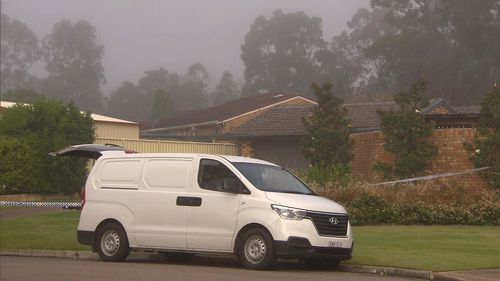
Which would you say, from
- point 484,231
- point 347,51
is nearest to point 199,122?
point 484,231

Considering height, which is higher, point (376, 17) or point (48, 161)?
→ point (376, 17)

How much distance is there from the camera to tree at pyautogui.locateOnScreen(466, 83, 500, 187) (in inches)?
877

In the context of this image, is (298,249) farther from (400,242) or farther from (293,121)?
(293,121)

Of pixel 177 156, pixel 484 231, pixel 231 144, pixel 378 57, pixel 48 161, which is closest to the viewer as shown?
pixel 177 156

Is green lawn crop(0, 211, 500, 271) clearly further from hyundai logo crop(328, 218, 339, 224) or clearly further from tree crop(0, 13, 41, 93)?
tree crop(0, 13, 41, 93)

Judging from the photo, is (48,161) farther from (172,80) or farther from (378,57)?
(172,80)

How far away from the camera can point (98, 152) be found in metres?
16.8

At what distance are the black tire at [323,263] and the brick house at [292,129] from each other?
10.2 metres

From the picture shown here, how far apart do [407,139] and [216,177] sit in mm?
11684

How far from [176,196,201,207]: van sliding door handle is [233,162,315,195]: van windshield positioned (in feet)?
2.81

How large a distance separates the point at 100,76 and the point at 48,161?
7900 centimetres

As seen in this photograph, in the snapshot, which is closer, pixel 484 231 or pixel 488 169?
pixel 484 231

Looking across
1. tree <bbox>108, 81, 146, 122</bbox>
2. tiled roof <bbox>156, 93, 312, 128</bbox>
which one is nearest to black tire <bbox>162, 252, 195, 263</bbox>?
tiled roof <bbox>156, 93, 312, 128</bbox>

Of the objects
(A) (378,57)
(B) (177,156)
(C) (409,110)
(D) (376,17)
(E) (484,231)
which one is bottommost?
(E) (484,231)
